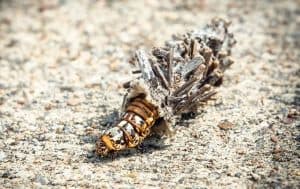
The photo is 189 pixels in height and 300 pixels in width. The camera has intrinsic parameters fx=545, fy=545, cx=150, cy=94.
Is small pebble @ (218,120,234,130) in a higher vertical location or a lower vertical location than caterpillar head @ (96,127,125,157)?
higher

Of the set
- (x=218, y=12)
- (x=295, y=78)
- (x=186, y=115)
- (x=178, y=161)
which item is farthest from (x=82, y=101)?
(x=218, y=12)

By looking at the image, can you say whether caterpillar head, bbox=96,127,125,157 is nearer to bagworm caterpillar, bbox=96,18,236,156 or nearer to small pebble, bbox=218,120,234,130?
bagworm caterpillar, bbox=96,18,236,156

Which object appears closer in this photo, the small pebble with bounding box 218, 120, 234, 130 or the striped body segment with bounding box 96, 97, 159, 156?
the striped body segment with bounding box 96, 97, 159, 156

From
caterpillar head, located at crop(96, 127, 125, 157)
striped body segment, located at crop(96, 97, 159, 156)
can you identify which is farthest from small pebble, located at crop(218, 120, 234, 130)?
caterpillar head, located at crop(96, 127, 125, 157)

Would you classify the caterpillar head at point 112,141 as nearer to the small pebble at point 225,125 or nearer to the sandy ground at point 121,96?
the sandy ground at point 121,96

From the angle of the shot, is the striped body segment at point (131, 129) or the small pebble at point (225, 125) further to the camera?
the small pebble at point (225, 125)

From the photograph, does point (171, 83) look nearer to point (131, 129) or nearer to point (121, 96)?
point (131, 129)

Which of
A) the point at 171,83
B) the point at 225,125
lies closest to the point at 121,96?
the point at 171,83

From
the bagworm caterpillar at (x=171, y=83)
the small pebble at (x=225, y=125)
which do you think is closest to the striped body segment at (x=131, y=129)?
the bagworm caterpillar at (x=171, y=83)
